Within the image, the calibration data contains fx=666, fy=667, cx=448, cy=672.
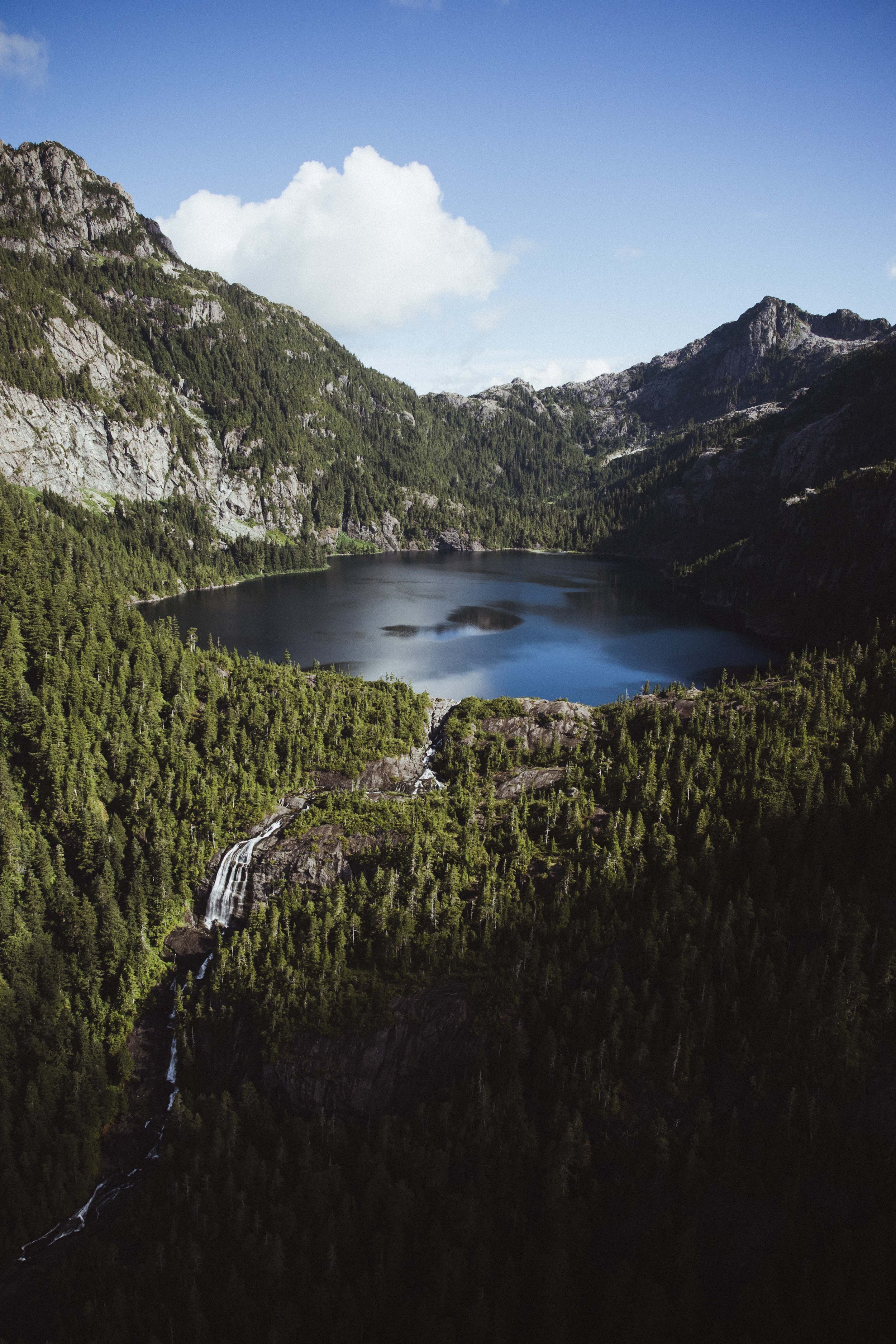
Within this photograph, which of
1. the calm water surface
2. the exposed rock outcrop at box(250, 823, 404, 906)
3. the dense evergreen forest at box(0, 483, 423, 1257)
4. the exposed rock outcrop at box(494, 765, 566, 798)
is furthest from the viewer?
the calm water surface

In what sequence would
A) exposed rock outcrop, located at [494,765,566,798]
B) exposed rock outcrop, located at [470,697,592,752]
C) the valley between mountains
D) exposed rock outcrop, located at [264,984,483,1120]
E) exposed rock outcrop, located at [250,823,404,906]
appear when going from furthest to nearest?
exposed rock outcrop, located at [470,697,592,752] → exposed rock outcrop, located at [494,765,566,798] → exposed rock outcrop, located at [250,823,404,906] → exposed rock outcrop, located at [264,984,483,1120] → the valley between mountains

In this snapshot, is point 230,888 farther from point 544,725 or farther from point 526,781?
point 544,725

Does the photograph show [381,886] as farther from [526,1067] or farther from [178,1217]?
[178,1217]

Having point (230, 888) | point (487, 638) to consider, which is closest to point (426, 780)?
point (230, 888)

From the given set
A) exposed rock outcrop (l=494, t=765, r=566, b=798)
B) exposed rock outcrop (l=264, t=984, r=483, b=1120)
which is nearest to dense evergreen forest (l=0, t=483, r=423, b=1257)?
exposed rock outcrop (l=494, t=765, r=566, b=798)

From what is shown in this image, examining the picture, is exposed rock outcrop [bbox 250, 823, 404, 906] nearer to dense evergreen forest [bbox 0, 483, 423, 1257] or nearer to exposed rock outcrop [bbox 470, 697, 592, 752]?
dense evergreen forest [bbox 0, 483, 423, 1257]
